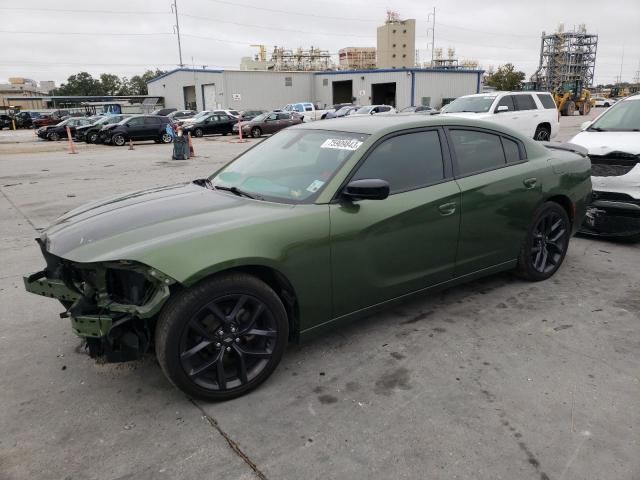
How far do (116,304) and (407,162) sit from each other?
218 centimetres

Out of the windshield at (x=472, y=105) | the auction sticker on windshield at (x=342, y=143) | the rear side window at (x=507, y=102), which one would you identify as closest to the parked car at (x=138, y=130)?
the windshield at (x=472, y=105)

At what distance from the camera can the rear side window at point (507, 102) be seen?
13797 mm

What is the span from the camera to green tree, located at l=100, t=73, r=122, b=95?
374ft

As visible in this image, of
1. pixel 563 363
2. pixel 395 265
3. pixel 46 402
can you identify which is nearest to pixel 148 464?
pixel 46 402

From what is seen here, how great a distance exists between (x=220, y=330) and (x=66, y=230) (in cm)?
120

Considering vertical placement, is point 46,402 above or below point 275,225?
below

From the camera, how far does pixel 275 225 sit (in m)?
2.91

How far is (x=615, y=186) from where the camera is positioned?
5797mm

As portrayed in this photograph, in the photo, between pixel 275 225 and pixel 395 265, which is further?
pixel 395 265

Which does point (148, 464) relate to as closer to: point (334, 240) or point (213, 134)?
point (334, 240)

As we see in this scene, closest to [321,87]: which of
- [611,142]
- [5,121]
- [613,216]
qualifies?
[5,121]

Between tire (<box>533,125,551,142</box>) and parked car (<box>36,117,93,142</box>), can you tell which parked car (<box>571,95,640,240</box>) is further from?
parked car (<box>36,117,93,142</box>)

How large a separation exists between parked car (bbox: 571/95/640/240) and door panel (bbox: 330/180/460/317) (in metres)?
3.10

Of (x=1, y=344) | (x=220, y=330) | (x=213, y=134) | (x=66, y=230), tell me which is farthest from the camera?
(x=213, y=134)
